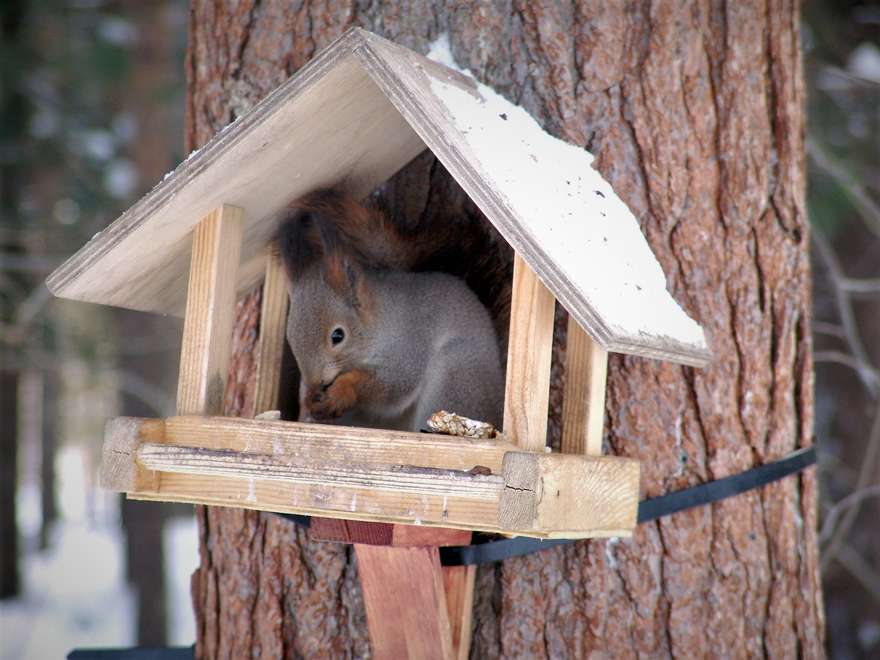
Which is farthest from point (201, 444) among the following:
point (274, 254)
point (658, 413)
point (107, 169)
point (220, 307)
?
point (107, 169)

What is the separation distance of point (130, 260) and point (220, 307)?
141mm

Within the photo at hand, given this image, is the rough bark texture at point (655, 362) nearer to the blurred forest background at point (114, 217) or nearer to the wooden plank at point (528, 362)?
the wooden plank at point (528, 362)

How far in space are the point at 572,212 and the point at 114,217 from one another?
4646 millimetres

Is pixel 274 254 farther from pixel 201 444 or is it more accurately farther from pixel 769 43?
pixel 769 43

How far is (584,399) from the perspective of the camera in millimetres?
1395

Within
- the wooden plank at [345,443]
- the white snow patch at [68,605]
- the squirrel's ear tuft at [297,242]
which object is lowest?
the white snow patch at [68,605]

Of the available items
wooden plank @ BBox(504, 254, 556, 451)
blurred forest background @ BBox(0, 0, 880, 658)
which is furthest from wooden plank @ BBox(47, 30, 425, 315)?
blurred forest background @ BBox(0, 0, 880, 658)

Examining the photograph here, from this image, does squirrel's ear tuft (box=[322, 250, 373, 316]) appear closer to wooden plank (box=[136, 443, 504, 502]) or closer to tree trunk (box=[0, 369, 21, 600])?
wooden plank (box=[136, 443, 504, 502])

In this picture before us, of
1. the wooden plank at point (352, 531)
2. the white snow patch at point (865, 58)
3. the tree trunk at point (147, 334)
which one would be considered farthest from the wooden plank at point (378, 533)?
the tree trunk at point (147, 334)

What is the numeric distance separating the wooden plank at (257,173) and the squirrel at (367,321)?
2.7 inches

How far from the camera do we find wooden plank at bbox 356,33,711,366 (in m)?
1.19

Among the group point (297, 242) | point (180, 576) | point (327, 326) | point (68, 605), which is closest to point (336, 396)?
point (327, 326)

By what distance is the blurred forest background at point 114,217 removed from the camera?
14.4 ft

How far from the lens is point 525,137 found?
1.43 m
